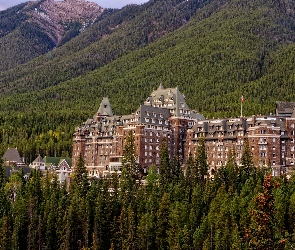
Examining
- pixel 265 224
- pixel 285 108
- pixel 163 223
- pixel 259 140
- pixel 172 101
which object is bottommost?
pixel 163 223

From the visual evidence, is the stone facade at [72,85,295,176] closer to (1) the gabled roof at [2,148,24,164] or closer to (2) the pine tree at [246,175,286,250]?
(1) the gabled roof at [2,148,24,164]

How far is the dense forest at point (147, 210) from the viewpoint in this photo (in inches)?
4035

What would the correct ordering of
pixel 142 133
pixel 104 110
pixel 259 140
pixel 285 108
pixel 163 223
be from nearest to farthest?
pixel 163 223 < pixel 259 140 < pixel 142 133 < pixel 285 108 < pixel 104 110

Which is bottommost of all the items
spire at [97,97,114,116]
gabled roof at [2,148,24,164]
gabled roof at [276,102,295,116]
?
gabled roof at [2,148,24,164]

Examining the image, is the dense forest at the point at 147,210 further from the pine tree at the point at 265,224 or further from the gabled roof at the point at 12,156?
the pine tree at the point at 265,224

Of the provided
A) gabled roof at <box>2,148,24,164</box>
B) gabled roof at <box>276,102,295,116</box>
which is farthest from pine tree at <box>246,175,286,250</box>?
gabled roof at <box>2,148,24,164</box>

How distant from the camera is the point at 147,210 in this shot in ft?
370

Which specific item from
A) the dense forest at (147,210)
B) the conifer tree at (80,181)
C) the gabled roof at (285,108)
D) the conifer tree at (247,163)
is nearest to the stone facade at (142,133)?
the dense forest at (147,210)

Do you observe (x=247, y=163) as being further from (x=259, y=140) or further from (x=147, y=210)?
(x=147, y=210)

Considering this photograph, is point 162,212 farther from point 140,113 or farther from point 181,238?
point 140,113

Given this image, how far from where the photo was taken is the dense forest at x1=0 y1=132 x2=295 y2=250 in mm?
102500

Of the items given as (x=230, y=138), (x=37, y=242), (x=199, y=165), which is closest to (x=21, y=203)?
(x=37, y=242)

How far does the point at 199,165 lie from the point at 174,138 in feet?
84.1

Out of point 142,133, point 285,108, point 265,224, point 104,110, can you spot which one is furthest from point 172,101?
point 265,224
